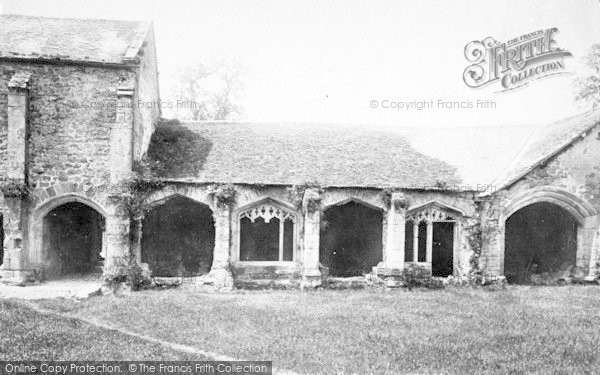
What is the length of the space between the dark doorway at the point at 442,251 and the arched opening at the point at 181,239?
9196mm

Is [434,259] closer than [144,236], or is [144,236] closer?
[144,236]

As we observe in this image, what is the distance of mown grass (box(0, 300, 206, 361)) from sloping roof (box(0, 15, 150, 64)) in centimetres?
907

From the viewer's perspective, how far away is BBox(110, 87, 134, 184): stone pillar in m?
15.7

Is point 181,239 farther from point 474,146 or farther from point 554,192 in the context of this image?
point 554,192

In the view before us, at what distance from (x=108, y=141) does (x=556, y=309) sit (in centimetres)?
1433

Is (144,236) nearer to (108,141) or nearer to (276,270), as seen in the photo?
(108,141)

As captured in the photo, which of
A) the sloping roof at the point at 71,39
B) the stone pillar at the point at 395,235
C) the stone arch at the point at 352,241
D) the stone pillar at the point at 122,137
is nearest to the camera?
the stone pillar at the point at 122,137

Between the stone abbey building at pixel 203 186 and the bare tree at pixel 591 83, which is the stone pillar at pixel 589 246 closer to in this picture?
the stone abbey building at pixel 203 186

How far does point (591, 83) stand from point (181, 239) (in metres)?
20.2

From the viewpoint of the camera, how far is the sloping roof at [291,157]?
55.0 feet

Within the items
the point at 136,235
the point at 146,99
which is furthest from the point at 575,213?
the point at 146,99

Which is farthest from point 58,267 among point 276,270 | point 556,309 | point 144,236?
point 556,309

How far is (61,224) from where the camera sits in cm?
1788

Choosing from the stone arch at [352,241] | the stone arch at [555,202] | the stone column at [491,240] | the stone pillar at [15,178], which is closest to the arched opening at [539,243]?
the stone arch at [555,202]
